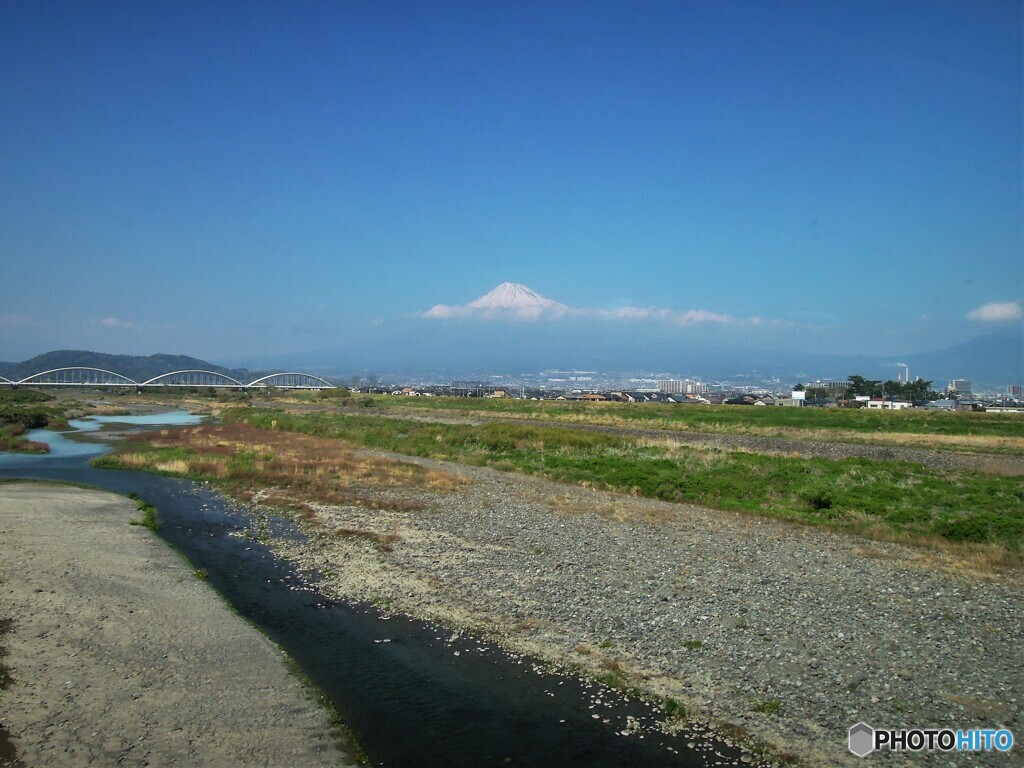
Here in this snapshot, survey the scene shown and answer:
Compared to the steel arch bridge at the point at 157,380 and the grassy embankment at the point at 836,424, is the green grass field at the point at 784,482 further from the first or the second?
the steel arch bridge at the point at 157,380

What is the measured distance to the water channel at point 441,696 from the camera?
22.7 ft

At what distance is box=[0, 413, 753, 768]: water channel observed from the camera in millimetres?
6930

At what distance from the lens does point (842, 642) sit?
9.27 meters

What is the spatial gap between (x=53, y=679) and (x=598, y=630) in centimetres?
676

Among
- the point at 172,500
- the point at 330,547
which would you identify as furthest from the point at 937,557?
the point at 172,500

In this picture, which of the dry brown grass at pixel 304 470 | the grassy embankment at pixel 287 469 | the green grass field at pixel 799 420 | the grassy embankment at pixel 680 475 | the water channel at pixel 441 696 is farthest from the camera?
the green grass field at pixel 799 420

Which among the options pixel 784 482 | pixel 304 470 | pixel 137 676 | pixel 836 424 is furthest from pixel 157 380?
pixel 137 676

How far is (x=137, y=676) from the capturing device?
8055 millimetres

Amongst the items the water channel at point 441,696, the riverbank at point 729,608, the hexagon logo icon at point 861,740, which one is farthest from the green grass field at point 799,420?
the hexagon logo icon at point 861,740

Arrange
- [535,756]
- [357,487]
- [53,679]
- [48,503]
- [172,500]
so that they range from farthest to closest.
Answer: [357,487] < [172,500] < [48,503] < [53,679] < [535,756]

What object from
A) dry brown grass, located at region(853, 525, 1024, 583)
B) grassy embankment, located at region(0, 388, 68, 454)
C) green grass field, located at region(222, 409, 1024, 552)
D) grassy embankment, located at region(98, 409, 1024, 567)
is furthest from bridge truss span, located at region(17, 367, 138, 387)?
dry brown grass, located at region(853, 525, 1024, 583)

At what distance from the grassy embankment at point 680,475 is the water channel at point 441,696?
9232mm

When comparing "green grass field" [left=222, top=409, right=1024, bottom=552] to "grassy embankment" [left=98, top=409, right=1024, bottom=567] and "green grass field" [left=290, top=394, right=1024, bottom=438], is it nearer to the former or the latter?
"grassy embankment" [left=98, top=409, right=1024, bottom=567]

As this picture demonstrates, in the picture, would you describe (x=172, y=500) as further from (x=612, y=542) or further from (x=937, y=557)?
(x=937, y=557)
